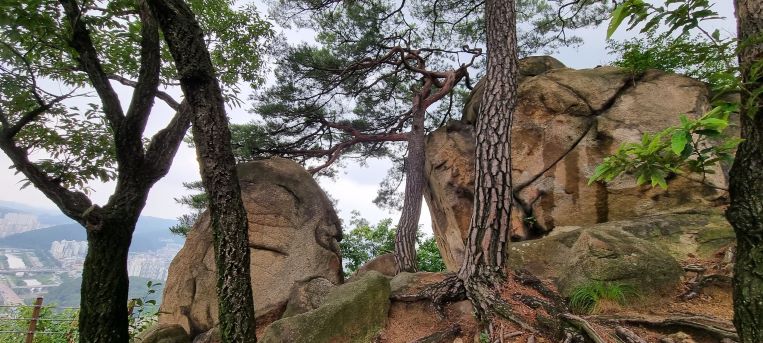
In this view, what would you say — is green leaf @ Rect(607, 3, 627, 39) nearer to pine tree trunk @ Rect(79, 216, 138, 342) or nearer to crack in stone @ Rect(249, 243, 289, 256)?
pine tree trunk @ Rect(79, 216, 138, 342)

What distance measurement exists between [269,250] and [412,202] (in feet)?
9.54

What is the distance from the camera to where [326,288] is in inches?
250

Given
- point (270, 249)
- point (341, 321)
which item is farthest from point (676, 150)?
point (270, 249)

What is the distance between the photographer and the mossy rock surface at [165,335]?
5527mm

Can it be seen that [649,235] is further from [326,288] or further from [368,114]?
[368,114]

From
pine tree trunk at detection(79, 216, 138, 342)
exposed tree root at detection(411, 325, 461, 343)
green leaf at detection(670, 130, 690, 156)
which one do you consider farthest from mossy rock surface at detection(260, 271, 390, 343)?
green leaf at detection(670, 130, 690, 156)

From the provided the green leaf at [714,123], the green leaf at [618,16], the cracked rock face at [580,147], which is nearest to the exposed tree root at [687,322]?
the green leaf at [714,123]

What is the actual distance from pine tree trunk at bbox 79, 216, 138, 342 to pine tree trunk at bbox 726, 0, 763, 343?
5160mm

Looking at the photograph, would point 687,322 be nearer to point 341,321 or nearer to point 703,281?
point 703,281

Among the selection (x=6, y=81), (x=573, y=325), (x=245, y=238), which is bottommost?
(x=573, y=325)

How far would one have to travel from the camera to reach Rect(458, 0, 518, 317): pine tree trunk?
12.2 ft

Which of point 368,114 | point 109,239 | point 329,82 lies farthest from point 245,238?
point 368,114

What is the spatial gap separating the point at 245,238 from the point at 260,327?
12.0ft

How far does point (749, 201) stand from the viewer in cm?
150
